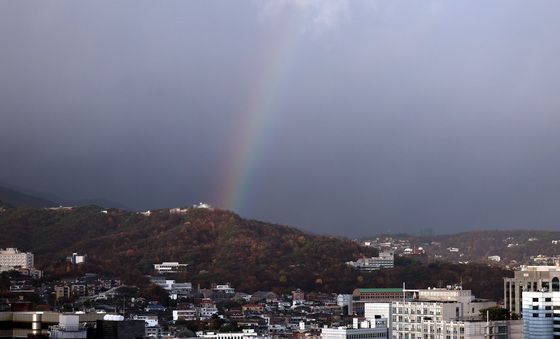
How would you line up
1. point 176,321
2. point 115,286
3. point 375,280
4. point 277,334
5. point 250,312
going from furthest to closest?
point 375,280 < point 115,286 < point 250,312 < point 176,321 < point 277,334

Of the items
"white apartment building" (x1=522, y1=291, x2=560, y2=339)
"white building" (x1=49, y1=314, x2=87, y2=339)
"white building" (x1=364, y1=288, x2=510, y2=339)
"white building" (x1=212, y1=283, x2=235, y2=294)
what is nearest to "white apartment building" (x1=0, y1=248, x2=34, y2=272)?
"white building" (x1=212, y1=283, x2=235, y2=294)

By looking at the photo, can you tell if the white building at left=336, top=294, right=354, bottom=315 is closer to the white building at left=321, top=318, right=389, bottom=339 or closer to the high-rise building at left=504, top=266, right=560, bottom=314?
the high-rise building at left=504, top=266, right=560, bottom=314

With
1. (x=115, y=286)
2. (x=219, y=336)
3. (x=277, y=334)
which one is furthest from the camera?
(x=115, y=286)

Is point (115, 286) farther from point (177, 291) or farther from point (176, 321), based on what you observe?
point (176, 321)

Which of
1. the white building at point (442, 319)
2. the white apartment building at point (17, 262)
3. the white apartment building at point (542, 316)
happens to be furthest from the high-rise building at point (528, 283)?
the white apartment building at point (17, 262)

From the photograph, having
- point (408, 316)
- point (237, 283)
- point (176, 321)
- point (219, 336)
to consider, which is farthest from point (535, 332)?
point (237, 283)

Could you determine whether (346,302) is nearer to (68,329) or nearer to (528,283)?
(528,283)
